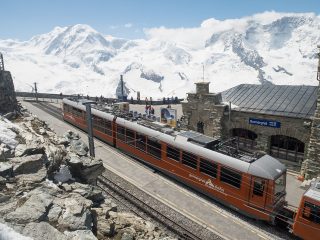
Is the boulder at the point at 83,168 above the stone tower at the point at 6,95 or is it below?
below

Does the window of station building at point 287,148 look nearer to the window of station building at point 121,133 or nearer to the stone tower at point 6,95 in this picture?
the window of station building at point 121,133

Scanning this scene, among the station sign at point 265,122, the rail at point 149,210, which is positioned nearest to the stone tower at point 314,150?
the station sign at point 265,122

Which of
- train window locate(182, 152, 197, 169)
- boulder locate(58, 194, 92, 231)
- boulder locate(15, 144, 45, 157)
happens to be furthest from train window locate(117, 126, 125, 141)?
boulder locate(58, 194, 92, 231)

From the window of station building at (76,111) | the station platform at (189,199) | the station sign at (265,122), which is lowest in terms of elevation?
the station platform at (189,199)

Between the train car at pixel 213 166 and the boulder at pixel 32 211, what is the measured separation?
10.9m

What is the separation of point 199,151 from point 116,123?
11.0 m

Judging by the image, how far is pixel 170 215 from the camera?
20.1 m

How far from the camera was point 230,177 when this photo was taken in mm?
19641

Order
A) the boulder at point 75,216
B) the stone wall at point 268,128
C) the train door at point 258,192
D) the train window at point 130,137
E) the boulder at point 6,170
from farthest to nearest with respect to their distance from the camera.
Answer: the train window at point 130,137, the stone wall at point 268,128, the train door at point 258,192, the boulder at point 6,170, the boulder at point 75,216

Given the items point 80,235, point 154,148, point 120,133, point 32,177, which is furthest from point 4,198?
point 120,133

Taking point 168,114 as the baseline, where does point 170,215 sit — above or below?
below

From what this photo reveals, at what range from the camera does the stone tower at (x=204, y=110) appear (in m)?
30.1

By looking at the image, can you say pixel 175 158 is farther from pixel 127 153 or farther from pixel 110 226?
pixel 110 226

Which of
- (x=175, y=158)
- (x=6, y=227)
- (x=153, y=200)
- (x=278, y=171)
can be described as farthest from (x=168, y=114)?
(x=6, y=227)
